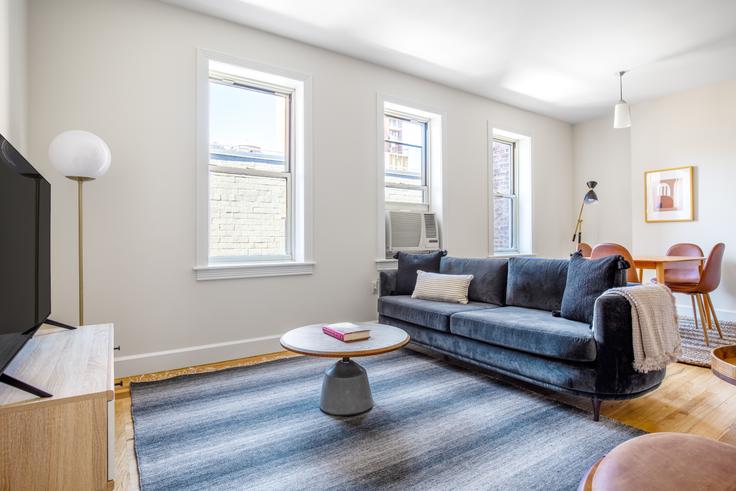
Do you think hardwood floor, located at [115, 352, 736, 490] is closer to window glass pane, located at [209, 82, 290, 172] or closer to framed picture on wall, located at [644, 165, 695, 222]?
window glass pane, located at [209, 82, 290, 172]

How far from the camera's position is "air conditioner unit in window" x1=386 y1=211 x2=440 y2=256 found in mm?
4090

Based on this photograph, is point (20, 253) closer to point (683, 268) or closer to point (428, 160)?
point (428, 160)

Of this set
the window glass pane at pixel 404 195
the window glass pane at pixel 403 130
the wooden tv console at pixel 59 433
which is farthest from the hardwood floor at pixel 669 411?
the window glass pane at pixel 403 130

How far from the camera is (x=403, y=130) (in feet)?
14.4

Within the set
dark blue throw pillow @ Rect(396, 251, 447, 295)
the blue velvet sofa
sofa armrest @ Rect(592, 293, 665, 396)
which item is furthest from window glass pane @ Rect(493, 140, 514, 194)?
sofa armrest @ Rect(592, 293, 665, 396)

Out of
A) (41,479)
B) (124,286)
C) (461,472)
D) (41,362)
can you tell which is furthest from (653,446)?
(124,286)

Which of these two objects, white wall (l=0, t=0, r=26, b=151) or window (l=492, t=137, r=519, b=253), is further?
window (l=492, t=137, r=519, b=253)

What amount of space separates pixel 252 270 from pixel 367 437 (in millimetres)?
1775

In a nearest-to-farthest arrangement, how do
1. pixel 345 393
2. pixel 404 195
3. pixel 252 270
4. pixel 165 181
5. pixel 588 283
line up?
pixel 345 393 → pixel 588 283 → pixel 165 181 → pixel 252 270 → pixel 404 195

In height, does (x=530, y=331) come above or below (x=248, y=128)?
below

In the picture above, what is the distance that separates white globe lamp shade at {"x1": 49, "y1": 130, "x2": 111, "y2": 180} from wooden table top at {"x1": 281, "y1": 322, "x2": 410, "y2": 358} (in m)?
1.50

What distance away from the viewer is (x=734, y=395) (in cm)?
236

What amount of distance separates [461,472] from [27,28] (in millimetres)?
3443

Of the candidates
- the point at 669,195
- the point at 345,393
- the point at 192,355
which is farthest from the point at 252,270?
the point at 669,195
